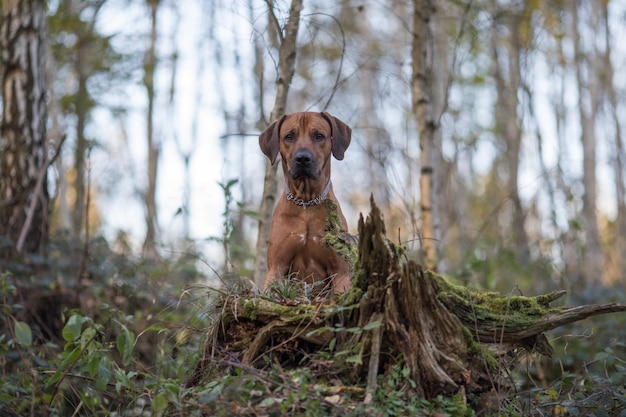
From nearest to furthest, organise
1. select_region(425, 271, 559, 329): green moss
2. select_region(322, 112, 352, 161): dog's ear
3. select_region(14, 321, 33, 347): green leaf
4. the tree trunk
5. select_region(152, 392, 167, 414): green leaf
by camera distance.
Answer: select_region(152, 392, 167, 414): green leaf
select_region(425, 271, 559, 329): green moss
select_region(14, 321, 33, 347): green leaf
select_region(322, 112, 352, 161): dog's ear
the tree trunk

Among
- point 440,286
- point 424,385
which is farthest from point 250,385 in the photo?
point 440,286

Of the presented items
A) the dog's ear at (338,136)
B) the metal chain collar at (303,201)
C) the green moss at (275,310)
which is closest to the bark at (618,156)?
the dog's ear at (338,136)

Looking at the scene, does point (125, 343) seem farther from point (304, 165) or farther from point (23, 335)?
point (304, 165)

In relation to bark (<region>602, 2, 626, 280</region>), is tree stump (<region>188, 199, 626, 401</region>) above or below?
below

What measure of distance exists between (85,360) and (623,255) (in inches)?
1004

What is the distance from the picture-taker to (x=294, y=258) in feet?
18.4

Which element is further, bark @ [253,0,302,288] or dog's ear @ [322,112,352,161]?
bark @ [253,0,302,288]

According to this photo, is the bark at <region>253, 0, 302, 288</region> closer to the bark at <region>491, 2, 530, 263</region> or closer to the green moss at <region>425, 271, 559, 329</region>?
the green moss at <region>425, 271, 559, 329</region>

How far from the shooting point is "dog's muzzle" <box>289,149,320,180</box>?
5395mm

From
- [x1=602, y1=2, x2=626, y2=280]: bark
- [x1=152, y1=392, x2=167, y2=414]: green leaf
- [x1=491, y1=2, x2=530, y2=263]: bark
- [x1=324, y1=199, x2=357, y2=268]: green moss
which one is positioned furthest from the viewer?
[x1=602, y1=2, x2=626, y2=280]: bark

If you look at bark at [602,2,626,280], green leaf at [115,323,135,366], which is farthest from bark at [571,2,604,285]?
green leaf at [115,323,135,366]

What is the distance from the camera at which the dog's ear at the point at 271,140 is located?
579 centimetres

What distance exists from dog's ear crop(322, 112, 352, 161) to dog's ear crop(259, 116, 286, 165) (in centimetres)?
41

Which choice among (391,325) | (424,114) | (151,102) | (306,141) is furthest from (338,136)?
(151,102)
